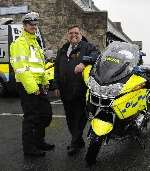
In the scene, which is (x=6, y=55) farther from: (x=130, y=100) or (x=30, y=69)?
(x=130, y=100)

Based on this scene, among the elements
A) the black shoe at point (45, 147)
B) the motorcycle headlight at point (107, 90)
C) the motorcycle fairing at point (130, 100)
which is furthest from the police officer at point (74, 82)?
the motorcycle fairing at point (130, 100)

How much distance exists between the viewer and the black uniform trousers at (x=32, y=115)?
22.6 feet

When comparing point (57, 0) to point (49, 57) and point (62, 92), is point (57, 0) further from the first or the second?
point (62, 92)

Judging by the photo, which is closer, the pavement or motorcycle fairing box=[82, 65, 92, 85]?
the pavement

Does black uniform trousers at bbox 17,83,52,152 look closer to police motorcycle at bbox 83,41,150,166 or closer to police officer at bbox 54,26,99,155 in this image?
police officer at bbox 54,26,99,155

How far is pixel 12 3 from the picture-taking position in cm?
2909

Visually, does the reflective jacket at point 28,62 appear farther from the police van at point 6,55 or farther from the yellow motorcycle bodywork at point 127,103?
the police van at point 6,55

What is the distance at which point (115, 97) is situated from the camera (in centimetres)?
613

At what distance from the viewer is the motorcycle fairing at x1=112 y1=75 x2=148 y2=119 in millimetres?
6129

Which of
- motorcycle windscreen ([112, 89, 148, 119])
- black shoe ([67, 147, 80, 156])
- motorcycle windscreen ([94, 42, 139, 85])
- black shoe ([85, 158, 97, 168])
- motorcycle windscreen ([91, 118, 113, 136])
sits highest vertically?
motorcycle windscreen ([94, 42, 139, 85])

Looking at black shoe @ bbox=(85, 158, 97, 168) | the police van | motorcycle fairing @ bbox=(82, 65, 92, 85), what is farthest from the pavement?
the police van

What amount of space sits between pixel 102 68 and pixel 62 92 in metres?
1.01

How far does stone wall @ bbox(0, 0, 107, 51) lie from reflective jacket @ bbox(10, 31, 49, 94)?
20.1 m

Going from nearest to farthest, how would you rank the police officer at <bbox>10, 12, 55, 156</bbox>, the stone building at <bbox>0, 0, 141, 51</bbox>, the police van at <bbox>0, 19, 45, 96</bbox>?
the police officer at <bbox>10, 12, 55, 156</bbox> → the police van at <bbox>0, 19, 45, 96</bbox> → the stone building at <bbox>0, 0, 141, 51</bbox>
